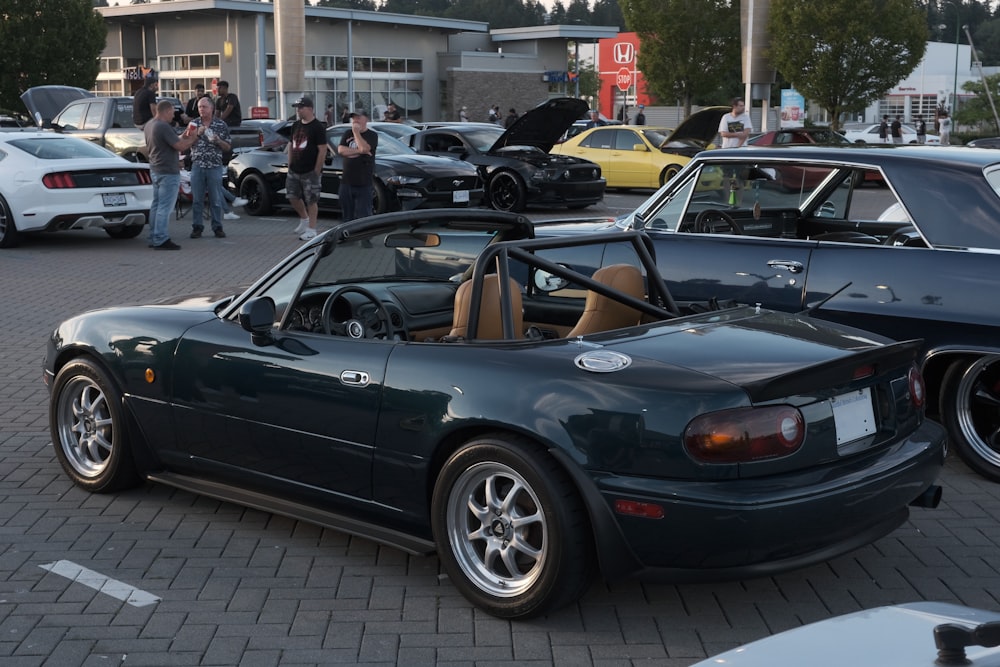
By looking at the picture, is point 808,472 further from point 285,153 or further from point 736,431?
point 285,153

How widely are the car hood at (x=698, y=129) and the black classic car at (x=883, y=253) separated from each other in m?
14.6

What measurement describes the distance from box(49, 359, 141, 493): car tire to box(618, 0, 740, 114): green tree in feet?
120

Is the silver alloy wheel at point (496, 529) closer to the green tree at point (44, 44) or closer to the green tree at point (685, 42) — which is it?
the green tree at point (685, 42)

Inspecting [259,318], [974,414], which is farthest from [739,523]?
[974,414]

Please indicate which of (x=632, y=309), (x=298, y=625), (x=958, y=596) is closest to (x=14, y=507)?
(x=298, y=625)

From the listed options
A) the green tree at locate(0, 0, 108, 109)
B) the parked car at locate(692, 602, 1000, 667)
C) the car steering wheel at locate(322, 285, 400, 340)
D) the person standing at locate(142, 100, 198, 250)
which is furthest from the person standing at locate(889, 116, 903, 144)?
the parked car at locate(692, 602, 1000, 667)

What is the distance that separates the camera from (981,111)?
57594 mm

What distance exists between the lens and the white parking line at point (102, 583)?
459cm

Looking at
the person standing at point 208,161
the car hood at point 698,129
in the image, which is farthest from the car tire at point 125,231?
the car hood at point 698,129

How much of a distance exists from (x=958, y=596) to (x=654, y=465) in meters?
1.44

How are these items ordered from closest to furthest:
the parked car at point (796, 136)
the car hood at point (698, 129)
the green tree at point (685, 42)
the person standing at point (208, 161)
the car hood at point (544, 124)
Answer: the person standing at point (208, 161)
the car hood at point (544, 124)
the car hood at point (698, 129)
the parked car at point (796, 136)
the green tree at point (685, 42)

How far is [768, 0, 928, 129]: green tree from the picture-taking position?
114ft

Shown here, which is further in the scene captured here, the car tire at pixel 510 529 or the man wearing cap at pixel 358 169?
the man wearing cap at pixel 358 169

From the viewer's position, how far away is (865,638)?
8.66ft
